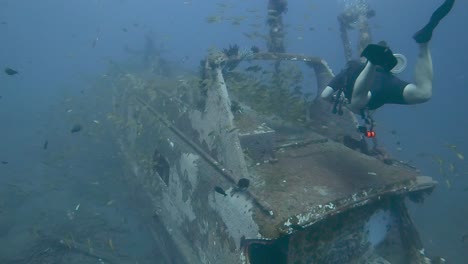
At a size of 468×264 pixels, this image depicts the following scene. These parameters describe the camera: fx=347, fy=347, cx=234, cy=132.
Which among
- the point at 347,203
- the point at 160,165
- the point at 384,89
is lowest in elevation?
the point at 160,165

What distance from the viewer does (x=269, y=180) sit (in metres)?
4.77

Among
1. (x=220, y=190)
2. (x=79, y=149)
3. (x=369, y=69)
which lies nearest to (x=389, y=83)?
(x=369, y=69)

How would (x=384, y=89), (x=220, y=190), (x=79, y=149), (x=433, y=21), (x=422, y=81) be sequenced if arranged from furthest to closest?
(x=79, y=149), (x=384, y=89), (x=422, y=81), (x=220, y=190), (x=433, y=21)

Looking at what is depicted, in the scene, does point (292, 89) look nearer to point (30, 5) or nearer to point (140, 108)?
point (140, 108)

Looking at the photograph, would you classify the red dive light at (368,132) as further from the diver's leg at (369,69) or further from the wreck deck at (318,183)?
the wreck deck at (318,183)

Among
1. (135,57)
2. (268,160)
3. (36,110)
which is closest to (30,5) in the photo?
(36,110)

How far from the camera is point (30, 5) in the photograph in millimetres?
117750

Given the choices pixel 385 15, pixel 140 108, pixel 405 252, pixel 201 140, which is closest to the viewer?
pixel 405 252

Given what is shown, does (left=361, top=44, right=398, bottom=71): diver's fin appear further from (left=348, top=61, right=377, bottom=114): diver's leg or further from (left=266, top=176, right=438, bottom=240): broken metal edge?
(left=266, top=176, right=438, bottom=240): broken metal edge

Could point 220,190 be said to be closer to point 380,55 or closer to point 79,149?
point 380,55

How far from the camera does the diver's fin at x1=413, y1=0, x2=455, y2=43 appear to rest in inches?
180

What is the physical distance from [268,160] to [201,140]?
135cm

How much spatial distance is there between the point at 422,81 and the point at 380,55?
1041 millimetres

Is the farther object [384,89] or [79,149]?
[79,149]
